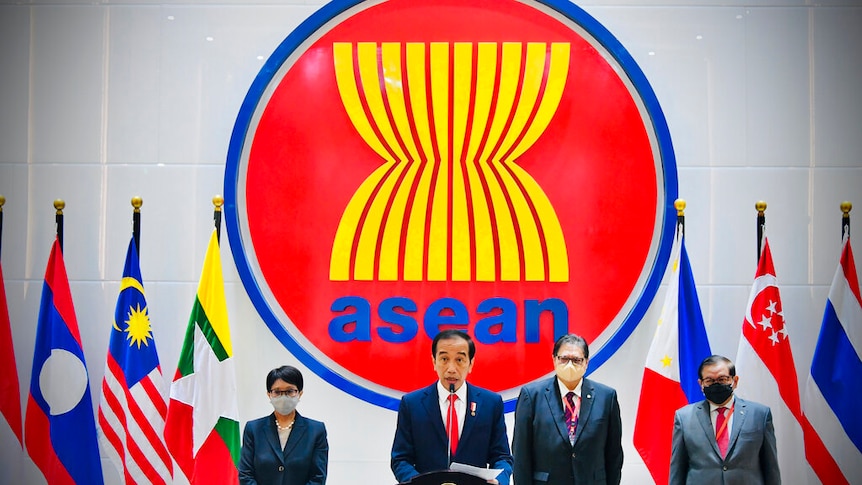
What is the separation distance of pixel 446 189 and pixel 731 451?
1.87 meters

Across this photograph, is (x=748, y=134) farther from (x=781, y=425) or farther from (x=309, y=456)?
(x=309, y=456)

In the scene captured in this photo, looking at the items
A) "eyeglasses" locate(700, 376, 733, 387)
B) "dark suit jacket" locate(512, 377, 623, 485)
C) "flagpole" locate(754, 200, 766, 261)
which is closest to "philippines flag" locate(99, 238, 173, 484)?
"dark suit jacket" locate(512, 377, 623, 485)

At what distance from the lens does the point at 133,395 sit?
439 centimetres

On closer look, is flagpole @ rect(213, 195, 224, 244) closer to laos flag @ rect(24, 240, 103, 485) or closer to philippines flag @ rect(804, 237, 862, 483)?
laos flag @ rect(24, 240, 103, 485)

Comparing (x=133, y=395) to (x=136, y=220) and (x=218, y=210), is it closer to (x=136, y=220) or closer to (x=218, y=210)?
(x=136, y=220)

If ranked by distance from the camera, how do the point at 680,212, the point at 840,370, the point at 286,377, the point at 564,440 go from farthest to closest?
1. the point at 680,212
2. the point at 840,370
3. the point at 286,377
4. the point at 564,440

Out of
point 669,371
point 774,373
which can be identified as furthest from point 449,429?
point 774,373

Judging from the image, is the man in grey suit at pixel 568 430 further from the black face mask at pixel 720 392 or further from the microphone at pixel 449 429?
the black face mask at pixel 720 392

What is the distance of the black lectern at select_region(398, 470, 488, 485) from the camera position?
2.99 metres

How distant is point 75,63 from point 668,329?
3.28 m

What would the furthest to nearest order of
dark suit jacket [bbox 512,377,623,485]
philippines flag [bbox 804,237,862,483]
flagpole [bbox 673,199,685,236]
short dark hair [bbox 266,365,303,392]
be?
flagpole [bbox 673,199,685,236]
philippines flag [bbox 804,237,862,483]
short dark hair [bbox 266,365,303,392]
dark suit jacket [bbox 512,377,623,485]

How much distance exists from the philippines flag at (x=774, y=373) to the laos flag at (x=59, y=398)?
3084 mm

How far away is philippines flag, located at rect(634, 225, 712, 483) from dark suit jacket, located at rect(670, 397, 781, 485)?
0.63 m

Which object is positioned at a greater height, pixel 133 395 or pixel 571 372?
pixel 571 372
